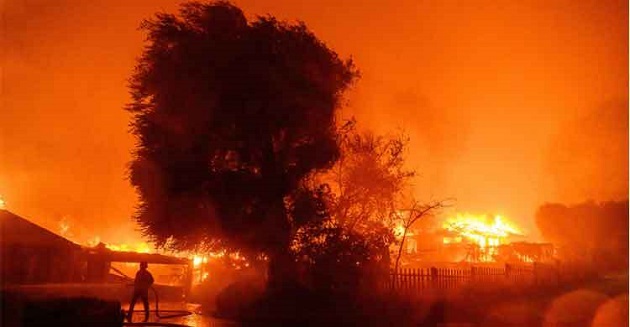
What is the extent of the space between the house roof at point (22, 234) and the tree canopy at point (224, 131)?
7.97 metres

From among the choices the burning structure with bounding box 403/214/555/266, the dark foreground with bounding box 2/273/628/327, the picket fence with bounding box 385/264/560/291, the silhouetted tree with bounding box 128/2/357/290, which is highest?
the silhouetted tree with bounding box 128/2/357/290

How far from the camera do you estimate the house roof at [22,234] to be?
22828 millimetres

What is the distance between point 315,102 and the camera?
20.3 m

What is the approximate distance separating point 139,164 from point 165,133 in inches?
65.8

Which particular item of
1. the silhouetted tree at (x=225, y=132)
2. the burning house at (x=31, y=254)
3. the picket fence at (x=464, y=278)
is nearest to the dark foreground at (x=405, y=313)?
the picket fence at (x=464, y=278)

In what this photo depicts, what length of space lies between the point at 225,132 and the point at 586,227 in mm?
52846

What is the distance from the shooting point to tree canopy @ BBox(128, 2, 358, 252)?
18.9m

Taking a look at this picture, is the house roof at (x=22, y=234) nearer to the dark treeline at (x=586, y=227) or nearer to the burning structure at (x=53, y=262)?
the burning structure at (x=53, y=262)

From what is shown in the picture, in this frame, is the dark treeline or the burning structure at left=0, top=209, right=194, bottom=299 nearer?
the burning structure at left=0, top=209, right=194, bottom=299

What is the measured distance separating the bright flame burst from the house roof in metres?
35.4

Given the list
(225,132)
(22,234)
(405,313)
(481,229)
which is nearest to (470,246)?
(481,229)

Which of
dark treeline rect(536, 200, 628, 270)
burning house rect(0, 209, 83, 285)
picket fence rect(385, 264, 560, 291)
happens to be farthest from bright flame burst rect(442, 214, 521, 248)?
burning house rect(0, 209, 83, 285)

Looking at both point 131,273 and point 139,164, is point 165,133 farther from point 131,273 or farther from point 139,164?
point 131,273

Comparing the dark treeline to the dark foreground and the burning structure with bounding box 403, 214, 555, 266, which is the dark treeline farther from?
the dark foreground
